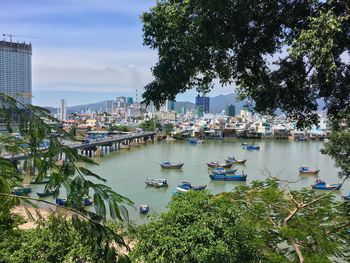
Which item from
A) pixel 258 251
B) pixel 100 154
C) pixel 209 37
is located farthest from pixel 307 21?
pixel 100 154

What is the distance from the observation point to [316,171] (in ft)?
86.9

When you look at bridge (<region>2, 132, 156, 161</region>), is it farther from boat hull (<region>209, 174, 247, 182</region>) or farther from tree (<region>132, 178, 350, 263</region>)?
tree (<region>132, 178, 350, 263</region>)

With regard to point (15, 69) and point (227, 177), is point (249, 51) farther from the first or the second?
point (227, 177)

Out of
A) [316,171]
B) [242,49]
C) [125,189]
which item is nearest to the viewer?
[242,49]

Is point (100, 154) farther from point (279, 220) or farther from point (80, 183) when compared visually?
point (80, 183)

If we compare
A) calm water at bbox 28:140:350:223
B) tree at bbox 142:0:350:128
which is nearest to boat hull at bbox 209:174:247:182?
calm water at bbox 28:140:350:223

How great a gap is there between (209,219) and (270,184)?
1.21 meters

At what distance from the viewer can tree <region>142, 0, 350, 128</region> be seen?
2859 mm

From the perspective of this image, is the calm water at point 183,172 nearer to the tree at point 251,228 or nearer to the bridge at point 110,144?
the bridge at point 110,144

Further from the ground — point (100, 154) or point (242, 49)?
point (242, 49)

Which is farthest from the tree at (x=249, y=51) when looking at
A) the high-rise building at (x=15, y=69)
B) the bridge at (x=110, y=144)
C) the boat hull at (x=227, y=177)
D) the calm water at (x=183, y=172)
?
the bridge at (x=110, y=144)

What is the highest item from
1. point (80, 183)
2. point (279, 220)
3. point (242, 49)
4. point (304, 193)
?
point (242, 49)

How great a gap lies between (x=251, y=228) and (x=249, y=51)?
102 inches

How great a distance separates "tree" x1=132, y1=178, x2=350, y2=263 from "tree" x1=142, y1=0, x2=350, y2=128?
1.44 meters
